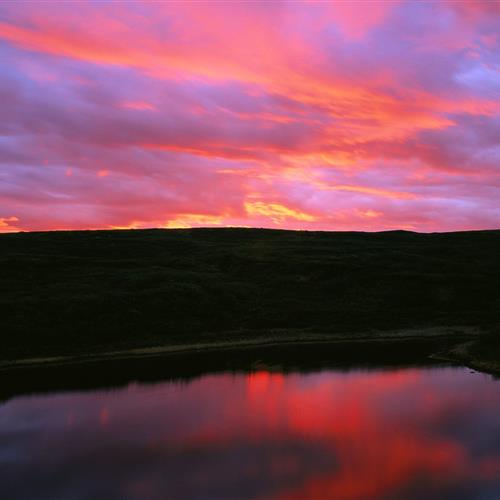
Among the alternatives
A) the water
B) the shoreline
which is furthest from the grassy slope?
the water

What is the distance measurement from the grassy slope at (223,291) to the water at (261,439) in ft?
69.2

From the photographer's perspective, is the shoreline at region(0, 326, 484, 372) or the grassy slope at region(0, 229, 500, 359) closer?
the shoreline at region(0, 326, 484, 372)

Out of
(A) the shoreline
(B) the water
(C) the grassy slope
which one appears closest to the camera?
(B) the water

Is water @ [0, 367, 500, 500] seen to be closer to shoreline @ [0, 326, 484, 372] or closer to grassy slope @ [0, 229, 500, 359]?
shoreline @ [0, 326, 484, 372]

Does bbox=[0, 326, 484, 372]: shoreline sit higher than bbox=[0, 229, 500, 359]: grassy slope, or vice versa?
bbox=[0, 229, 500, 359]: grassy slope

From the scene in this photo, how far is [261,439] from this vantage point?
31.5m

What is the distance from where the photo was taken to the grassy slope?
6444 centimetres

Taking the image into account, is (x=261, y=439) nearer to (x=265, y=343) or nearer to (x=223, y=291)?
(x=265, y=343)

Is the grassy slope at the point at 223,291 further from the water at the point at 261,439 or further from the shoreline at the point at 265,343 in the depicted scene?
the water at the point at 261,439

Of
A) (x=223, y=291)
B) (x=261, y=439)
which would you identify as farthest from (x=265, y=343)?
(x=261, y=439)

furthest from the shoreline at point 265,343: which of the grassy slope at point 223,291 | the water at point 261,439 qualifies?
the water at point 261,439

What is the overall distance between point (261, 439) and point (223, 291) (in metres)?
51.4

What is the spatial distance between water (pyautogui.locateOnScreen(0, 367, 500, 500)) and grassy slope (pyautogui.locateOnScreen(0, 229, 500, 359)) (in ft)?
69.2

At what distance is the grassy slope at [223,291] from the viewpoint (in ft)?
211
